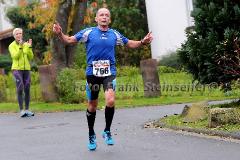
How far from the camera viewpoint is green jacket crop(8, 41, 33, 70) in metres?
14.4


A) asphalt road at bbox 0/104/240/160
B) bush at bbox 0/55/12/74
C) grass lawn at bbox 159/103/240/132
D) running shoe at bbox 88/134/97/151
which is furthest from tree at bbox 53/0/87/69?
bush at bbox 0/55/12/74

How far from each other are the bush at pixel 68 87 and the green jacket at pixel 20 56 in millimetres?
2125

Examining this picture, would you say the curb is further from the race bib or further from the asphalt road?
the race bib

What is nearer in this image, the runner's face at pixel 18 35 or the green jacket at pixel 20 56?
the runner's face at pixel 18 35

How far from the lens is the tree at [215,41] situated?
10663 millimetres

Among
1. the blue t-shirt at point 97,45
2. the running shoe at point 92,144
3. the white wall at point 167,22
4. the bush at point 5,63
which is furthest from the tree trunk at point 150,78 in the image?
the bush at point 5,63

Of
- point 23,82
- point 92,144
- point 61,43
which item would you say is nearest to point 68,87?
point 61,43

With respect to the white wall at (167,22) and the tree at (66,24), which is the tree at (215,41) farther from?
the white wall at (167,22)

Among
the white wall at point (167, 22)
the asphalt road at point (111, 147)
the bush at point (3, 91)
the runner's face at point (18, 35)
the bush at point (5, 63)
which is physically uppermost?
the white wall at point (167, 22)

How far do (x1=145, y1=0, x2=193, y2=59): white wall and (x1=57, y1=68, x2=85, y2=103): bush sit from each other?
13861 mm

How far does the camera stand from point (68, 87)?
1662 centimetres

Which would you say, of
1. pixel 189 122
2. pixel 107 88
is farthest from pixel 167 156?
pixel 189 122

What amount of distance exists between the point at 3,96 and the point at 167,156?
40.0 ft

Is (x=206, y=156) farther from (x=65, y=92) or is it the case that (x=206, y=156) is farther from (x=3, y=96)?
(x=3, y=96)
